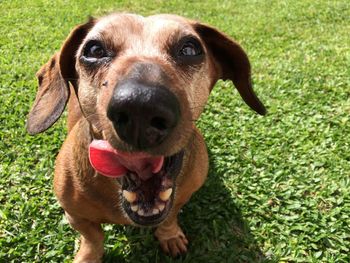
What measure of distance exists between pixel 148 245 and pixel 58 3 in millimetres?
7433

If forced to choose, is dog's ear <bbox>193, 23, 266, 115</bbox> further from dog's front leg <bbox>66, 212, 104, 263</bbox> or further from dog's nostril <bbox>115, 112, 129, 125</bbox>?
dog's front leg <bbox>66, 212, 104, 263</bbox>

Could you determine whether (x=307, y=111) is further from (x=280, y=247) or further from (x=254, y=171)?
(x=280, y=247)

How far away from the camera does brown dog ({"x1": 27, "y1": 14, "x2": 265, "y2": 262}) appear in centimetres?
203

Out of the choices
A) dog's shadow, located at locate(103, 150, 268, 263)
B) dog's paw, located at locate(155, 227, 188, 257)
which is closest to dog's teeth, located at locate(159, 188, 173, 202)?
dog's paw, located at locate(155, 227, 188, 257)

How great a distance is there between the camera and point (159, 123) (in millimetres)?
1991

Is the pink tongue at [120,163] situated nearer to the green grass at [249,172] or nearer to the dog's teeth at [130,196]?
the dog's teeth at [130,196]

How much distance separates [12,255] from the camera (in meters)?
3.47

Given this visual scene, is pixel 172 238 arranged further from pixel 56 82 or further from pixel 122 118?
pixel 122 118

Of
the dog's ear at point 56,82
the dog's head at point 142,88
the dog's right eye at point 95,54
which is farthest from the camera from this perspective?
the dog's ear at point 56,82

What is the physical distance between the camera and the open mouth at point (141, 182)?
8.05 ft

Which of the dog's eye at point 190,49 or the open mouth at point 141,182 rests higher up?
the dog's eye at point 190,49

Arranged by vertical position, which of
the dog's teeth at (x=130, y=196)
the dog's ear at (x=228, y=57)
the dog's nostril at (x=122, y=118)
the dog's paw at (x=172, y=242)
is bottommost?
the dog's paw at (x=172, y=242)

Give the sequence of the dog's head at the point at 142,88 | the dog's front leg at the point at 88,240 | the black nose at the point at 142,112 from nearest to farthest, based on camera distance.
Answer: the black nose at the point at 142,112
the dog's head at the point at 142,88
the dog's front leg at the point at 88,240

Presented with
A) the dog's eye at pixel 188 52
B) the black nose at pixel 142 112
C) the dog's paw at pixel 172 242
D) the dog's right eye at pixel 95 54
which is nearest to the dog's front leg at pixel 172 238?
the dog's paw at pixel 172 242
